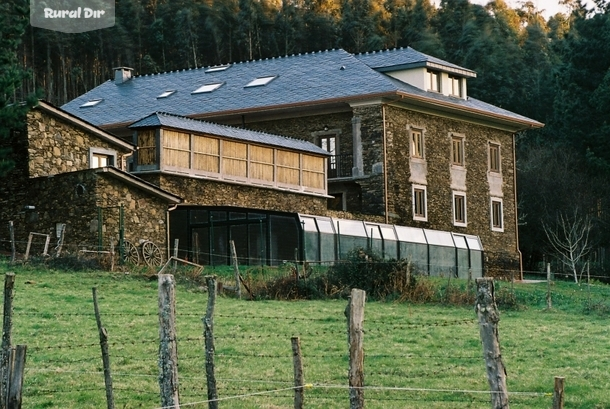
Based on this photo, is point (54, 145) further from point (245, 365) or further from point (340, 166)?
point (245, 365)

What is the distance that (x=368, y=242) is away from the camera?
47594 millimetres

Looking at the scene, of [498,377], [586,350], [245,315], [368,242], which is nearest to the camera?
[498,377]

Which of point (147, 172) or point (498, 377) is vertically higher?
point (147, 172)

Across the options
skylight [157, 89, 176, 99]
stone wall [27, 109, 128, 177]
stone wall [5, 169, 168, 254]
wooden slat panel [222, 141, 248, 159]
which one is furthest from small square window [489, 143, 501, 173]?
stone wall [5, 169, 168, 254]

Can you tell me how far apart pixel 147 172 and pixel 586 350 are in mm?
21317

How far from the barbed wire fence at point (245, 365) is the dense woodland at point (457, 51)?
137ft

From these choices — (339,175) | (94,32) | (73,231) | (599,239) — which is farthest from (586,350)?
(94,32)

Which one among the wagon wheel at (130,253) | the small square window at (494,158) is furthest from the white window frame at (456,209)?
the wagon wheel at (130,253)

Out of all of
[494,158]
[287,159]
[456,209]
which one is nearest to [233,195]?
[287,159]

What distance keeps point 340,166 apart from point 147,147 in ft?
34.9

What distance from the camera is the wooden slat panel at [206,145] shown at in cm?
4525

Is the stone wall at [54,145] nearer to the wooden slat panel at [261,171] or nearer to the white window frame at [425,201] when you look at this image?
the wooden slat panel at [261,171]

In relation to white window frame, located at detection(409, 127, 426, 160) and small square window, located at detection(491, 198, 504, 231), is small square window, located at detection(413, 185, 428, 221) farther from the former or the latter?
small square window, located at detection(491, 198, 504, 231)

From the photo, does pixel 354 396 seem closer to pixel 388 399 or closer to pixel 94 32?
pixel 388 399
